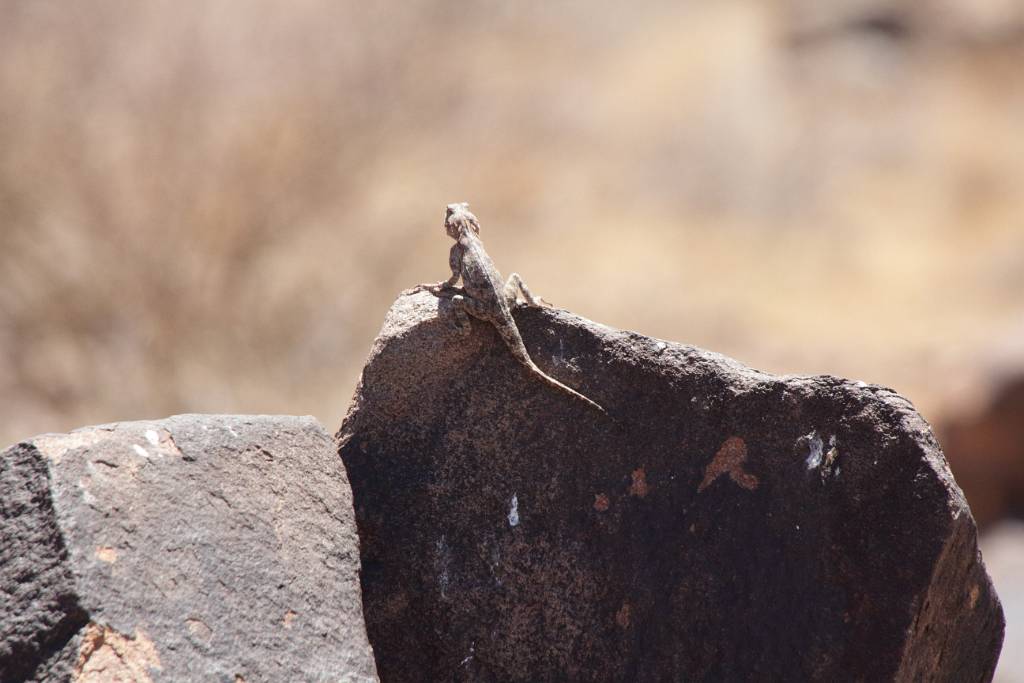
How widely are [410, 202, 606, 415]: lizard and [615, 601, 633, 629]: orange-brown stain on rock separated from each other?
0.62 meters

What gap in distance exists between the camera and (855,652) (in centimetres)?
326

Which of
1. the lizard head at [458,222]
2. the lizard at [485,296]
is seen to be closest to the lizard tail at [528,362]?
the lizard at [485,296]

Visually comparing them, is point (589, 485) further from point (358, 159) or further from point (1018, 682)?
point (358, 159)

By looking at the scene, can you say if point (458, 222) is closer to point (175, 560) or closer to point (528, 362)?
point (528, 362)

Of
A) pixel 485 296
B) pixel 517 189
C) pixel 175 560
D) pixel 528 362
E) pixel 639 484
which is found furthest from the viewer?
pixel 517 189

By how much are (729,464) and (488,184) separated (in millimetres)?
10645

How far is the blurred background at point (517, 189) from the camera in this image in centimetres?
1143

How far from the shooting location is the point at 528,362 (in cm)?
391

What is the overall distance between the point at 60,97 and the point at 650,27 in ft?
26.5

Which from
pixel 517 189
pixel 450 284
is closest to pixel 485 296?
pixel 450 284

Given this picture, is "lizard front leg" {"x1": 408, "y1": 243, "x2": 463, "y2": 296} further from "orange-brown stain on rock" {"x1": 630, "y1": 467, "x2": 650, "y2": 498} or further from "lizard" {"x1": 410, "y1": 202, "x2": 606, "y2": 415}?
"orange-brown stain on rock" {"x1": 630, "y1": 467, "x2": 650, "y2": 498}

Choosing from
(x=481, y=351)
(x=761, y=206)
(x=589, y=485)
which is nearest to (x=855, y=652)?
(x=589, y=485)

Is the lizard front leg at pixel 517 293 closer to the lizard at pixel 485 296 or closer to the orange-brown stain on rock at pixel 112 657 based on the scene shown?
the lizard at pixel 485 296

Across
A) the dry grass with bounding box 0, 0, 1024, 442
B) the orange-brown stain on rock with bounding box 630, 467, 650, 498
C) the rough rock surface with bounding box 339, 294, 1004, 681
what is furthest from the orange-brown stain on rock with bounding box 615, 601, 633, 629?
the dry grass with bounding box 0, 0, 1024, 442
